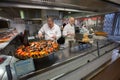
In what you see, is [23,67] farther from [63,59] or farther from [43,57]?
[63,59]

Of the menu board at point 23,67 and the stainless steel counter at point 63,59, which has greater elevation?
the menu board at point 23,67

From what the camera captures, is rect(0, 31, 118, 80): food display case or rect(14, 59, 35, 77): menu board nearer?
rect(14, 59, 35, 77): menu board

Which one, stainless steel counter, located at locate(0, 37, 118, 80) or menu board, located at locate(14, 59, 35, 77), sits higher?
menu board, located at locate(14, 59, 35, 77)

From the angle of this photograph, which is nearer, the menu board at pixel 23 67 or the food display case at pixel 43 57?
the menu board at pixel 23 67

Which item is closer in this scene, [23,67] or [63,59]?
[23,67]

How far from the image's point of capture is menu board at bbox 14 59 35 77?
736 millimetres

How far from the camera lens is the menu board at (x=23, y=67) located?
736mm

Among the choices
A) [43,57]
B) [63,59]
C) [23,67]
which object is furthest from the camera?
[63,59]

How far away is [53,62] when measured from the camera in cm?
107

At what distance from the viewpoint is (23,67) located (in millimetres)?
765

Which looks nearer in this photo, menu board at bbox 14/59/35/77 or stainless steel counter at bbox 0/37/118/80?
menu board at bbox 14/59/35/77

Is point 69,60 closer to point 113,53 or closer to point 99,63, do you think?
point 99,63

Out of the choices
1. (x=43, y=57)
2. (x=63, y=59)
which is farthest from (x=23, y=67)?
(x=63, y=59)

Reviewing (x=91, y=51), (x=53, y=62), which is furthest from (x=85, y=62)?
(x=53, y=62)
